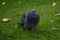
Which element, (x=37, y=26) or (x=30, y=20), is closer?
(x=30, y=20)

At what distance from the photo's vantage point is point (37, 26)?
4.52 meters

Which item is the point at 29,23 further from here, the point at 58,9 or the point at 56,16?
the point at 58,9

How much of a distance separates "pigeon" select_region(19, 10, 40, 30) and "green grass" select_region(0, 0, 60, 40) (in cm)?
13

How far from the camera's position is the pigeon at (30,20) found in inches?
160

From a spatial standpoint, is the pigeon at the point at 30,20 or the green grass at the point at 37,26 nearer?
the pigeon at the point at 30,20

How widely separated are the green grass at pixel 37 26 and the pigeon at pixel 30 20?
133mm

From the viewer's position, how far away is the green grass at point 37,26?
4207 millimetres

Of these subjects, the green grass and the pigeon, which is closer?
the pigeon

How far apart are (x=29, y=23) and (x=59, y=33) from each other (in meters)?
0.67

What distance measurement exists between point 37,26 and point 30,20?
1.46 feet

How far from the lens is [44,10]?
17.9 feet

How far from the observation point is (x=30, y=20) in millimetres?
4129

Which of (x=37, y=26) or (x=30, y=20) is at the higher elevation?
(x=30, y=20)

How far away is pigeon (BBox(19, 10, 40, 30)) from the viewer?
4.07 meters
